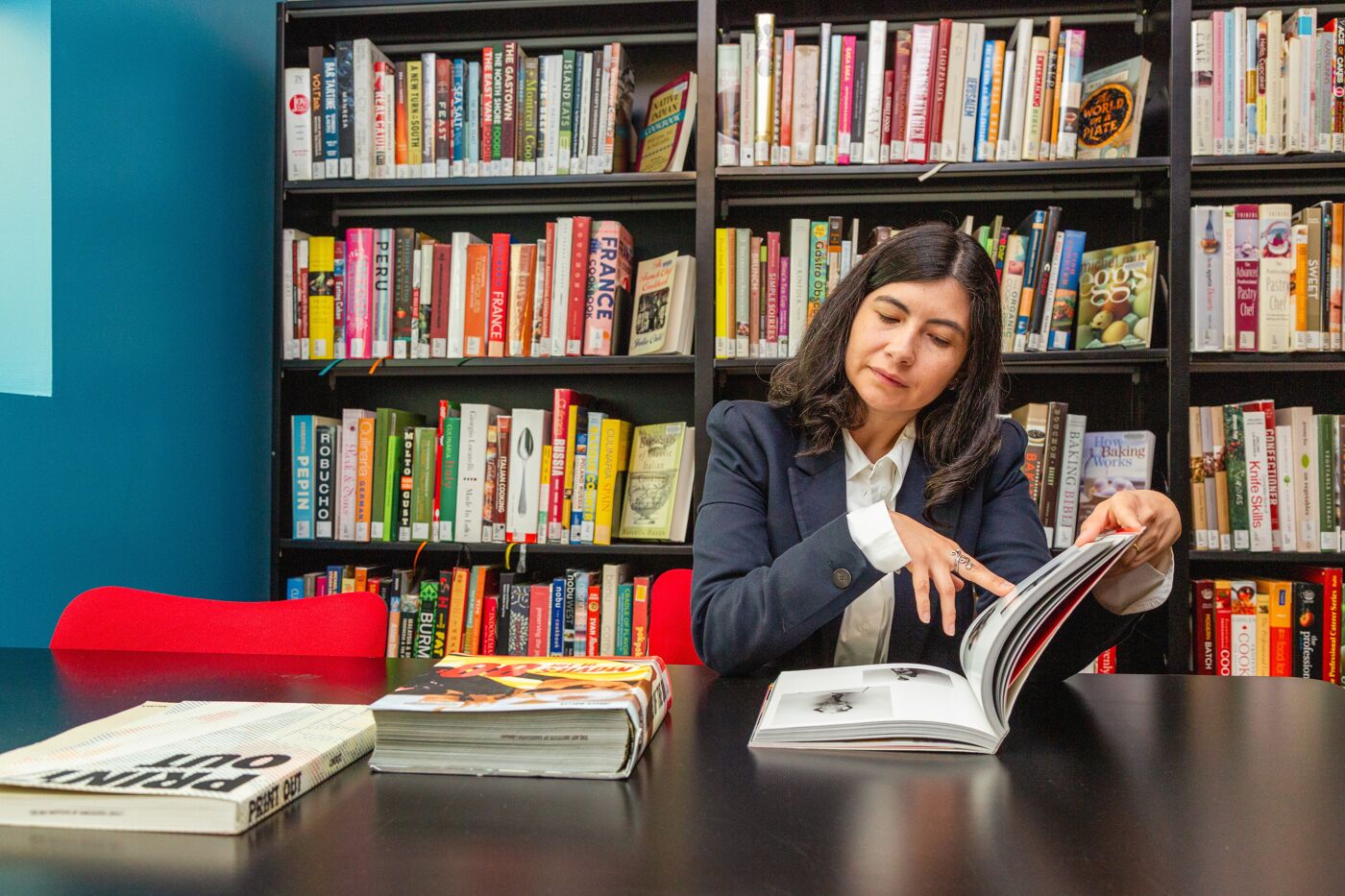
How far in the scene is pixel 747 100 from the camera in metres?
2.12

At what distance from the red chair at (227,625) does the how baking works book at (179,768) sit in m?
0.49

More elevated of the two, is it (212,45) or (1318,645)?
(212,45)

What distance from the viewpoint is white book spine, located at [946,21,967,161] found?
2074 mm

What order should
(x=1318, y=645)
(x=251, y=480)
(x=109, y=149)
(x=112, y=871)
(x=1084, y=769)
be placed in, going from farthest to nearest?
(x=251, y=480), (x=1318, y=645), (x=109, y=149), (x=1084, y=769), (x=112, y=871)

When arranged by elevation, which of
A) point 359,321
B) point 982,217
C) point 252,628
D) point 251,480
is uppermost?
point 982,217

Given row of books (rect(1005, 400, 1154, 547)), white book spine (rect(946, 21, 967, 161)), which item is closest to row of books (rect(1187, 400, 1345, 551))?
row of books (rect(1005, 400, 1154, 547))

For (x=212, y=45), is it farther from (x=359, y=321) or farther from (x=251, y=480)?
(x=251, y=480)

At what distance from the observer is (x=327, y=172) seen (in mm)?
2260

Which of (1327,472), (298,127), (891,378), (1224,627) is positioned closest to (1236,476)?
(1327,472)

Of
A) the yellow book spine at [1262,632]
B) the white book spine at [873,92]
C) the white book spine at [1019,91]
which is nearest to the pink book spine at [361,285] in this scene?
the white book spine at [873,92]

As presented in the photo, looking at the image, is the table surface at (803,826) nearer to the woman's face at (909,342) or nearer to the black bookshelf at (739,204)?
the woman's face at (909,342)

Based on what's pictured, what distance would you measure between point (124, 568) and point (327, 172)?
3.20ft

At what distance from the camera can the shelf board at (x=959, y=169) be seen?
6.66 ft

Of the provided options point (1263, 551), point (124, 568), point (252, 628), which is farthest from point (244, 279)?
point (1263, 551)
